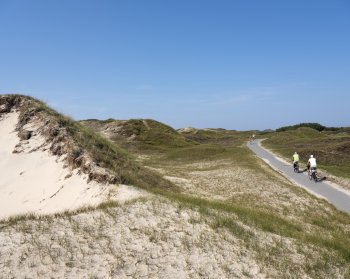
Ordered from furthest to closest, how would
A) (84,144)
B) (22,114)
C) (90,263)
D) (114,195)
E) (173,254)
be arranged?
(22,114) → (84,144) → (114,195) → (173,254) → (90,263)

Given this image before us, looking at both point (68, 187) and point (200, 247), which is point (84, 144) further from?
point (200, 247)

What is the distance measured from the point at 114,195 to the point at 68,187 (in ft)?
13.2

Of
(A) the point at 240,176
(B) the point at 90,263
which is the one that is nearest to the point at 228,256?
(B) the point at 90,263

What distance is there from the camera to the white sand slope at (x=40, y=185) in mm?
17688

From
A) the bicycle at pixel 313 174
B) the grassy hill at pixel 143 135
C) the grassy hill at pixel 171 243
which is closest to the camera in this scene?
the grassy hill at pixel 171 243

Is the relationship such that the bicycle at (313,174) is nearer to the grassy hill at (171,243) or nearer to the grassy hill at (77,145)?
the grassy hill at (77,145)

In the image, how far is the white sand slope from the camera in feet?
58.0

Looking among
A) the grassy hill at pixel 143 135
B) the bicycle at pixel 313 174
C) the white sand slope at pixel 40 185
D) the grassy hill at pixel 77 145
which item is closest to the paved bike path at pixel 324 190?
the bicycle at pixel 313 174

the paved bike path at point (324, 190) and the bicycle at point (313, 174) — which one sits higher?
the bicycle at point (313, 174)

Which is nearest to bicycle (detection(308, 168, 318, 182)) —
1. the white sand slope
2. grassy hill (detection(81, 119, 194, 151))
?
the white sand slope

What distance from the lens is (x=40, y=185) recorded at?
69.0 ft

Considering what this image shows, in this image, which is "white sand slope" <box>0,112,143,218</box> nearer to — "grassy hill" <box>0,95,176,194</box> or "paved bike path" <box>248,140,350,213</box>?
"grassy hill" <box>0,95,176,194</box>

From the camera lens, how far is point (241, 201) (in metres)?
26.4

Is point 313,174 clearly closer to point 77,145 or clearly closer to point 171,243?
point 77,145
